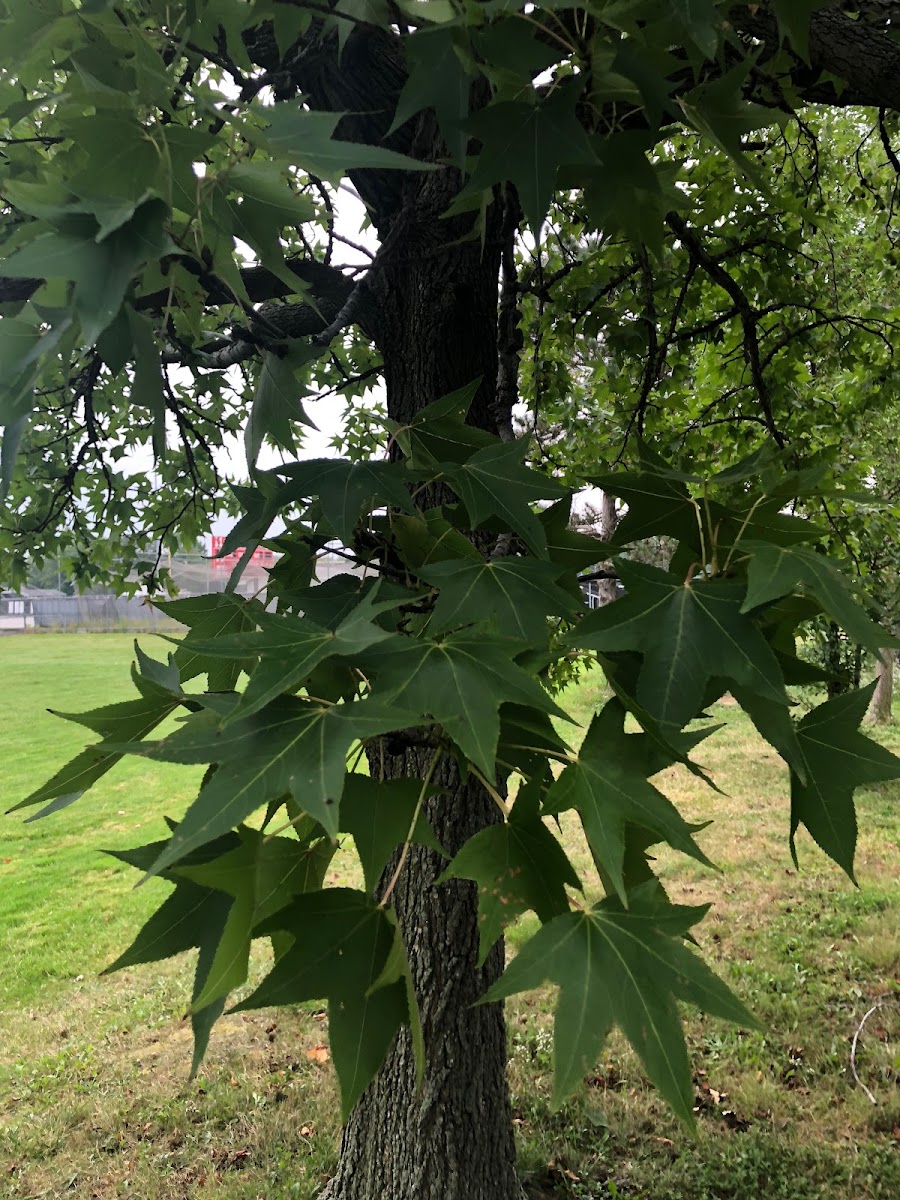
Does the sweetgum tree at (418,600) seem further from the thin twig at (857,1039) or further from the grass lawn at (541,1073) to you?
the thin twig at (857,1039)

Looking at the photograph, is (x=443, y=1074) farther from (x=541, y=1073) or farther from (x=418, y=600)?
(x=418, y=600)

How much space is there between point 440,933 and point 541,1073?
179 centimetres

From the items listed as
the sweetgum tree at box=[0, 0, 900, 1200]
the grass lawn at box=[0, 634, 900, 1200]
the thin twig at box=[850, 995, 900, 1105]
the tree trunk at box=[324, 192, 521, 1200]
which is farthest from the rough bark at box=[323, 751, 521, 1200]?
the thin twig at box=[850, 995, 900, 1105]

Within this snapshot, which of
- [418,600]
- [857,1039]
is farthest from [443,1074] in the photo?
[857,1039]

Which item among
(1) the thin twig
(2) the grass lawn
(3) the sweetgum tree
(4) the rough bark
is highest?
(3) the sweetgum tree

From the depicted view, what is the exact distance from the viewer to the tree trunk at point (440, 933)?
1.95 meters

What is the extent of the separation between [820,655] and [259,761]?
9.41 metres

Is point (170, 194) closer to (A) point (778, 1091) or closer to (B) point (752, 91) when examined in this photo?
(B) point (752, 91)

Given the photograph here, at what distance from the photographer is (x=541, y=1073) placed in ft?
11.1

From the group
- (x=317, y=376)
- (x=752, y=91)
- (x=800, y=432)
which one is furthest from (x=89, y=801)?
(x=752, y=91)

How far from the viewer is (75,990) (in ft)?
15.1

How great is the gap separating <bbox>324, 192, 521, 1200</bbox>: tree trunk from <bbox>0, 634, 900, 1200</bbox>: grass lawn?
1.19 feet

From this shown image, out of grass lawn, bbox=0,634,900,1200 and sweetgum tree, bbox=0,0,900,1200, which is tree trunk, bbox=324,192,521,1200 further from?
sweetgum tree, bbox=0,0,900,1200

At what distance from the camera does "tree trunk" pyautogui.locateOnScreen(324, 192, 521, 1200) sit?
1953 millimetres
